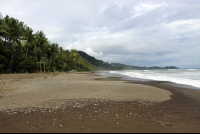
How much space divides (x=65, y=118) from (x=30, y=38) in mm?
43031

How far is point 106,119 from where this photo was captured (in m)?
4.00

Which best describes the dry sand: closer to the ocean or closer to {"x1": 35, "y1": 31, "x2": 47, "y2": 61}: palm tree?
the ocean

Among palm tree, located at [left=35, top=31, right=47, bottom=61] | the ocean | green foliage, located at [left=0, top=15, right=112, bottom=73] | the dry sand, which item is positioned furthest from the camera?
palm tree, located at [left=35, top=31, right=47, bottom=61]

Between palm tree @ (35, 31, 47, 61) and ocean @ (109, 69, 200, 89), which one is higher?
palm tree @ (35, 31, 47, 61)

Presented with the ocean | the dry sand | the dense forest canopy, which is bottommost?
the dry sand

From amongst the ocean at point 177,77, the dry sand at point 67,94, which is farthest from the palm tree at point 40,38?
the dry sand at point 67,94

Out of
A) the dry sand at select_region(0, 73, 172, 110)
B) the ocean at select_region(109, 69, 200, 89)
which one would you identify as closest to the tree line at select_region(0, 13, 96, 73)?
the dry sand at select_region(0, 73, 172, 110)

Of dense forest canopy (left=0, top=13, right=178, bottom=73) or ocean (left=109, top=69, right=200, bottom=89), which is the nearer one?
ocean (left=109, top=69, right=200, bottom=89)

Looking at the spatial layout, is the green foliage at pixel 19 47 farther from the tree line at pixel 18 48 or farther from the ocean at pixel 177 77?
the ocean at pixel 177 77

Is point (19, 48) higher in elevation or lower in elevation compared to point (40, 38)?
lower

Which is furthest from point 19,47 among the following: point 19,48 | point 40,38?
point 40,38

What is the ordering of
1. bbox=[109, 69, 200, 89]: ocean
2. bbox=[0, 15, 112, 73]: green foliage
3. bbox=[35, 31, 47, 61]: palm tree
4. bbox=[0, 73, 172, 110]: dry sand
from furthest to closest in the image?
bbox=[35, 31, 47, 61]: palm tree → bbox=[0, 15, 112, 73]: green foliage → bbox=[109, 69, 200, 89]: ocean → bbox=[0, 73, 172, 110]: dry sand

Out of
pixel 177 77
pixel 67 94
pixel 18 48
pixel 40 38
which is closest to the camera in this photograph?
pixel 67 94

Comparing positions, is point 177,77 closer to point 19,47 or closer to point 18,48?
point 19,47
